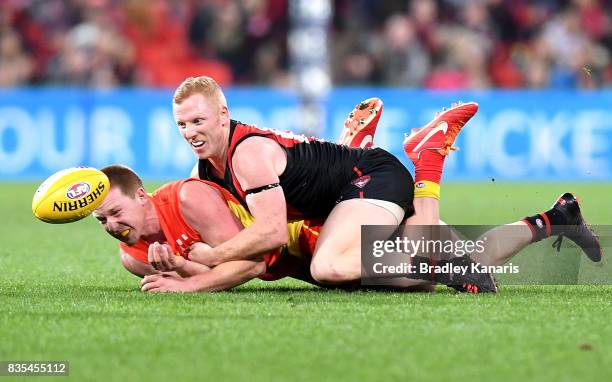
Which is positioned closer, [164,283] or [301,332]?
[301,332]

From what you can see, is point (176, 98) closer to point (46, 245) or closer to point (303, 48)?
point (46, 245)

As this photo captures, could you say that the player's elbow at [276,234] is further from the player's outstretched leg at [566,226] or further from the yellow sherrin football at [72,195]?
the player's outstretched leg at [566,226]

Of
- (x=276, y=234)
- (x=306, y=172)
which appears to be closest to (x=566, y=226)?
(x=306, y=172)

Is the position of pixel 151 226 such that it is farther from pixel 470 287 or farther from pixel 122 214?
pixel 470 287

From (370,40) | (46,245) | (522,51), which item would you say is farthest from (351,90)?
(46,245)

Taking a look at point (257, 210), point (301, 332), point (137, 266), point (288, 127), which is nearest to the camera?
point (301, 332)

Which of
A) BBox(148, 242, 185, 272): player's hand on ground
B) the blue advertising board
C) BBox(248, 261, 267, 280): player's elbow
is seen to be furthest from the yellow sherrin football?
the blue advertising board

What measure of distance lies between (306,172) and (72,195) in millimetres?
1279

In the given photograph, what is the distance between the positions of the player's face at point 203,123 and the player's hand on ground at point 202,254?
0.49m

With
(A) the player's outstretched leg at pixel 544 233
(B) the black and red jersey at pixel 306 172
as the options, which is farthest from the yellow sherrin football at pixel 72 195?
(A) the player's outstretched leg at pixel 544 233

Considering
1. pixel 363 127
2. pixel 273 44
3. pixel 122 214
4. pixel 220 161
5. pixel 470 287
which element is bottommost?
pixel 470 287

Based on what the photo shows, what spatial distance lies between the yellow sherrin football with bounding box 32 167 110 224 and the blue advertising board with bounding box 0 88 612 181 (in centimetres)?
1039

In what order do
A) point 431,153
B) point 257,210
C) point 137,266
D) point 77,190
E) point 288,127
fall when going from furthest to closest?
point 288,127
point 431,153
point 137,266
point 77,190
point 257,210

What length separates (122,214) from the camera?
692cm
